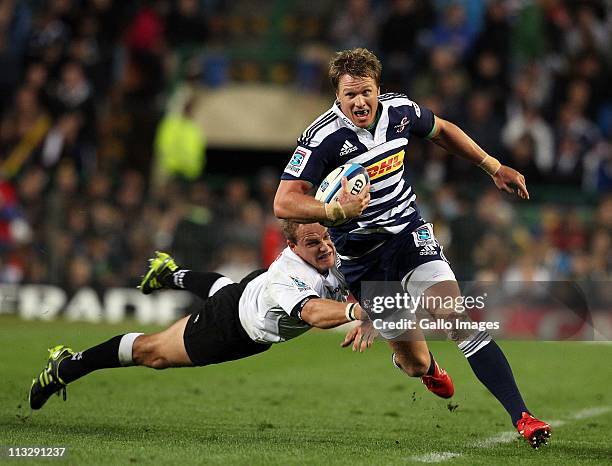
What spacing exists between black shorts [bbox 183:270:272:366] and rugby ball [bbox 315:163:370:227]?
1.21 metres

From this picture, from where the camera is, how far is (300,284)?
7.50 meters

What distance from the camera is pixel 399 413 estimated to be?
9.13 metres

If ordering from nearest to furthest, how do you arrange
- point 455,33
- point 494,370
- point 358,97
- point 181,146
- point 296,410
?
1. point 358,97
2. point 494,370
3. point 296,410
4. point 181,146
5. point 455,33

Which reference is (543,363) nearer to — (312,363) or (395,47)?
(312,363)

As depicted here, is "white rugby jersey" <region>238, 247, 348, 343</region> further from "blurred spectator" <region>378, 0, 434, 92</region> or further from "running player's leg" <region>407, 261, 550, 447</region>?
"blurred spectator" <region>378, 0, 434, 92</region>

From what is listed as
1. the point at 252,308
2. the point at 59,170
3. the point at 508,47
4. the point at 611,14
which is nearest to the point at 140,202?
the point at 59,170

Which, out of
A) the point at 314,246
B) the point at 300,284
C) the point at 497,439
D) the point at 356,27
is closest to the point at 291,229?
the point at 314,246

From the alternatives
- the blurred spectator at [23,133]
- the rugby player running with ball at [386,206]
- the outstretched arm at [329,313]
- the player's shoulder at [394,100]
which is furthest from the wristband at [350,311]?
the blurred spectator at [23,133]

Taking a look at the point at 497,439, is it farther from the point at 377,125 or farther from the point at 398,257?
the point at 377,125

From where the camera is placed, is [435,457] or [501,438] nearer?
[435,457]

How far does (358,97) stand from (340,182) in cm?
57

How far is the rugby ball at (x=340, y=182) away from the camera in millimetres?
7172

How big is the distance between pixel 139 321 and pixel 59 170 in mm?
Answer: 2634

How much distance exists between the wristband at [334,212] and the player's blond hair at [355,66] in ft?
3.08
